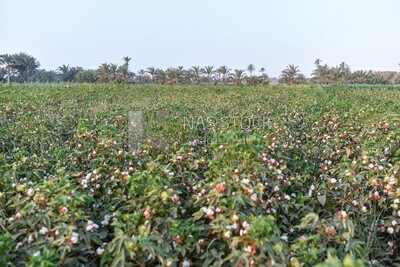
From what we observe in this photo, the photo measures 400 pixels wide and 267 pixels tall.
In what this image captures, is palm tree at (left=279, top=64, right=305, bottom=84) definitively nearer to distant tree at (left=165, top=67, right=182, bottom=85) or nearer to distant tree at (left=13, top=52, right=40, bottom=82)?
distant tree at (left=165, top=67, right=182, bottom=85)

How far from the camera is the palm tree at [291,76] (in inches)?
1336

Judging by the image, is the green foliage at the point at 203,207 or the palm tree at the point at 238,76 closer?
the green foliage at the point at 203,207

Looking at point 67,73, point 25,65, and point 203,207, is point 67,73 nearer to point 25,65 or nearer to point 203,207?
point 25,65

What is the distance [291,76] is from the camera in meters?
34.3

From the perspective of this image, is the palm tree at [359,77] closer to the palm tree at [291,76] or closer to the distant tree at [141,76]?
the palm tree at [291,76]

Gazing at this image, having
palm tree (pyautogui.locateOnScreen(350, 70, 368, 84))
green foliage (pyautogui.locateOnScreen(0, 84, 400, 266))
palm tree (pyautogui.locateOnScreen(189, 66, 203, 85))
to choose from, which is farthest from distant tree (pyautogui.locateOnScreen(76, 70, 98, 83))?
green foliage (pyautogui.locateOnScreen(0, 84, 400, 266))

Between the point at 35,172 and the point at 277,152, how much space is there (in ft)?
6.20

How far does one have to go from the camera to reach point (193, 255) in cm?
183

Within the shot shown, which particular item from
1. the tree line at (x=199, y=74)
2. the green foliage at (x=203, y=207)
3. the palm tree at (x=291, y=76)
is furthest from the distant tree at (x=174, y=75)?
the green foliage at (x=203, y=207)

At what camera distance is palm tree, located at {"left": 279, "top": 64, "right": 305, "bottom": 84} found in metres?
33.9

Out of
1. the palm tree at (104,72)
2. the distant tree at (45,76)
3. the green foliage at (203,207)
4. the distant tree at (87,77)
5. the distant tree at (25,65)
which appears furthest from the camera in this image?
the distant tree at (45,76)

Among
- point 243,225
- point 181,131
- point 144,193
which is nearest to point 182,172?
point 144,193

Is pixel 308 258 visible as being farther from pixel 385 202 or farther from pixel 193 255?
pixel 385 202

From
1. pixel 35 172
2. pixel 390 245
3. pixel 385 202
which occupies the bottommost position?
pixel 390 245
